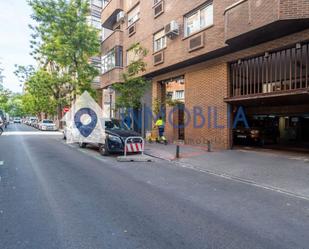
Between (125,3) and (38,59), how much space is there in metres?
13.8

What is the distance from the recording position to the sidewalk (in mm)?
7048

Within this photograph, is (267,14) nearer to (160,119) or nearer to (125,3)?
(160,119)

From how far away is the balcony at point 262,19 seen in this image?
28.8 feet

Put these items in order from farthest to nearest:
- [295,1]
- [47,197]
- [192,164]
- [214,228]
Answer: [192,164]
[295,1]
[47,197]
[214,228]

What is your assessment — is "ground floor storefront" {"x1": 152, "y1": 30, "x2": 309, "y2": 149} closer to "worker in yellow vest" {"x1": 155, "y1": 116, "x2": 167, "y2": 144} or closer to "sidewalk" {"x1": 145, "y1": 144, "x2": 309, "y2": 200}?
"worker in yellow vest" {"x1": 155, "y1": 116, "x2": 167, "y2": 144}

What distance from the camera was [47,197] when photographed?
18.4ft

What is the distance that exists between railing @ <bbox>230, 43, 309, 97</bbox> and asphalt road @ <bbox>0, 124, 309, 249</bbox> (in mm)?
6146

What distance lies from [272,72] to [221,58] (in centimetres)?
256

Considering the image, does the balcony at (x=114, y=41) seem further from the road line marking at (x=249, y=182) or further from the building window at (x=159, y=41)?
the road line marking at (x=249, y=182)

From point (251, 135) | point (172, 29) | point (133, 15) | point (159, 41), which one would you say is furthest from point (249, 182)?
point (133, 15)

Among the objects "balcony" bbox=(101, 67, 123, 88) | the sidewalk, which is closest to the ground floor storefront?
the sidewalk

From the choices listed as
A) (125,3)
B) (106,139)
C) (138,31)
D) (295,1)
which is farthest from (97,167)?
(125,3)

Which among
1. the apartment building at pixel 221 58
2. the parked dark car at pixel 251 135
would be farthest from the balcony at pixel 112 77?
the parked dark car at pixel 251 135

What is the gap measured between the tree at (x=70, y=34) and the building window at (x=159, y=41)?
26.3ft
